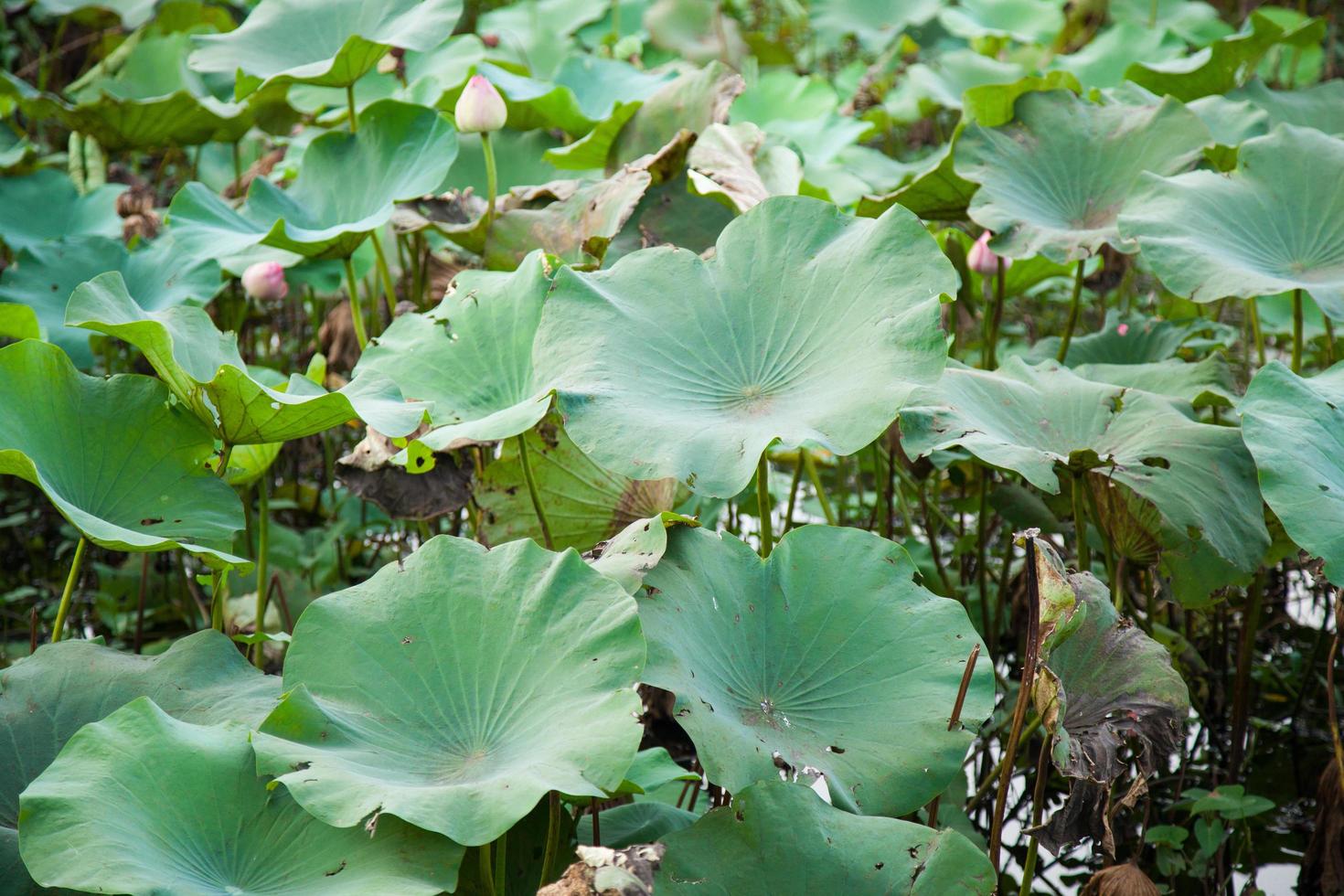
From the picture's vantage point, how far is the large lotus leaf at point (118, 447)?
135 cm

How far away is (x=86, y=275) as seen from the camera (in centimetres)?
216

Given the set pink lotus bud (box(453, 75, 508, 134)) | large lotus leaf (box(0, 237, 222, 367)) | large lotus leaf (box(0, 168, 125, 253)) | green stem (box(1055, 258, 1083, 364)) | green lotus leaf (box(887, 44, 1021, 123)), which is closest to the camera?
pink lotus bud (box(453, 75, 508, 134))

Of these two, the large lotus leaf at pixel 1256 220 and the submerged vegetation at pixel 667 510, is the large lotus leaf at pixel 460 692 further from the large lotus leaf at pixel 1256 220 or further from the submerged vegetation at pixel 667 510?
the large lotus leaf at pixel 1256 220

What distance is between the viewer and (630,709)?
103cm

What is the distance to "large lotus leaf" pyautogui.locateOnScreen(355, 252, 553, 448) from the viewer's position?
5.04 ft

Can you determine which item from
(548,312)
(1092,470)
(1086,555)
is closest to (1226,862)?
(1086,555)

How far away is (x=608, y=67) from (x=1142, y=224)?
1599 millimetres

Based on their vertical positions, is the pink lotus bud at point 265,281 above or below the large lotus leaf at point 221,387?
Answer: below

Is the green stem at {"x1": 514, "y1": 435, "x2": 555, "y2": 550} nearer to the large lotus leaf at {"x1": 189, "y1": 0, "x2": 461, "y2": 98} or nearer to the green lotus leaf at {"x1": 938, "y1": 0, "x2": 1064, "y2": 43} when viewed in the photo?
the large lotus leaf at {"x1": 189, "y1": 0, "x2": 461, "y2": 98}

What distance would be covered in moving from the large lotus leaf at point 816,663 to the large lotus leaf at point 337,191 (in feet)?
3.04

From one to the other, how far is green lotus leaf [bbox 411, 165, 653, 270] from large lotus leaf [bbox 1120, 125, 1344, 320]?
0.73 metres

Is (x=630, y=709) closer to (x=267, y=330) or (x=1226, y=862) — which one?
(x=1226, y=862)

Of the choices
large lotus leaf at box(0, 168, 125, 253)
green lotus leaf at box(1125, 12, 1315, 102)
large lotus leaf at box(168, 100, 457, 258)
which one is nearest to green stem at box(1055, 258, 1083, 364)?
green lotus leaf at box(1125, 12, 1315, 102)

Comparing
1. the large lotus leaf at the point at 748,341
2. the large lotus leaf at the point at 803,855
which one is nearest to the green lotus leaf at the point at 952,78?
the large lotus leaf at the point at 748,341
